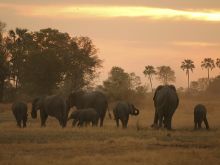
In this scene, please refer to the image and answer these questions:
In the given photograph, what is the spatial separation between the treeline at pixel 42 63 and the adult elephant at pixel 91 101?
34.1 m

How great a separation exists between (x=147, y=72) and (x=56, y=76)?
52599 mm

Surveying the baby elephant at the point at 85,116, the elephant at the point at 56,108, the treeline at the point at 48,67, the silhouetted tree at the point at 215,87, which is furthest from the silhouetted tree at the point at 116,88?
the baby elephant at the point at 85,116

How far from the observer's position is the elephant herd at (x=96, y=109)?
33.5 metres

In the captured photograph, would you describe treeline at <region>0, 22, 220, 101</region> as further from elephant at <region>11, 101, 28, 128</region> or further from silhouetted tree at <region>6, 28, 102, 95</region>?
elephant at <region>11, 101, 28, 128</region>

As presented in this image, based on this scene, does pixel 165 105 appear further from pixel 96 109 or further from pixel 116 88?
pixel 116 88

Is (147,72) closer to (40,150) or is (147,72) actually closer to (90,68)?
(90,68)

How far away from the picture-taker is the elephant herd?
33.5 m

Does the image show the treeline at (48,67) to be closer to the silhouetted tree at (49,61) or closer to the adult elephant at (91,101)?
the silhouetted tree at (49,61)

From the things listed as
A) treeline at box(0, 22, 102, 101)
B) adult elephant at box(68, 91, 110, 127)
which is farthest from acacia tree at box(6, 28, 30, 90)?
adult elephant at box(68, 91, 110, 127)

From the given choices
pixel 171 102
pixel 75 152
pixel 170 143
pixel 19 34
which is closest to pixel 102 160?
pixel 75 152

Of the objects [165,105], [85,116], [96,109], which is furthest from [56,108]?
[165,105]

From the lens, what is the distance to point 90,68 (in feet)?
276

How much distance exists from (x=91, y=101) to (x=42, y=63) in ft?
117

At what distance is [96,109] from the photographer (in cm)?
3856
